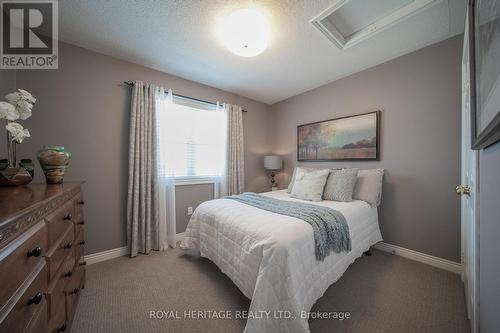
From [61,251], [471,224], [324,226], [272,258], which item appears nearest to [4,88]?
[61,251]

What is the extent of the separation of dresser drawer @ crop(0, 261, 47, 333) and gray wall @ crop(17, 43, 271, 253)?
1570 millimetres

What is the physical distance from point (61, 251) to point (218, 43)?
217 cm

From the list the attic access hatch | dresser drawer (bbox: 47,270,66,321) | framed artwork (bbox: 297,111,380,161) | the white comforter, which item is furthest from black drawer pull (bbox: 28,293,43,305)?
framed artwork (bbox: 297,111,380,161)

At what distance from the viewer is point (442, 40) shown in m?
1.87

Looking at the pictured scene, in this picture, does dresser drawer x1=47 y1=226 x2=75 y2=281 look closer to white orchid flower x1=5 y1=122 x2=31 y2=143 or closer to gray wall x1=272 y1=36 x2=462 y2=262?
white orchid flower x1=5 y1=122 x2=31 y2=143

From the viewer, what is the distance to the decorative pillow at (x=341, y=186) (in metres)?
2.13

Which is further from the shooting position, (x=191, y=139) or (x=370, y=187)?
(x=191, y=139)

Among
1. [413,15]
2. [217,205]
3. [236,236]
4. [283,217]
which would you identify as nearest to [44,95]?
[217,205]

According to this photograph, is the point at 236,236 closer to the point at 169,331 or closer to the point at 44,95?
the point at 169,331

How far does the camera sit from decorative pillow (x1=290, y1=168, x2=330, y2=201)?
2230 mm

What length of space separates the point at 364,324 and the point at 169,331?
1363mm

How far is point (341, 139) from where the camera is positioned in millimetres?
2662

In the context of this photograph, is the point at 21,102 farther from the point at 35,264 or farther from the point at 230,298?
the point at 230,298

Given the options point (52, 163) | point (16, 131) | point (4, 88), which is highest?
point (4, 88)
